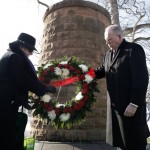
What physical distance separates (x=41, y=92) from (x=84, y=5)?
3568mm

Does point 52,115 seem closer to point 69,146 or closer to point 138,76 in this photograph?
point 69,146

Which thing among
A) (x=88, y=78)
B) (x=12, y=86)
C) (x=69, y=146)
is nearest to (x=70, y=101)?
(x=88, y=78)

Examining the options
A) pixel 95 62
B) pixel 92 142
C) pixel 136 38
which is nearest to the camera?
pixel 92 142

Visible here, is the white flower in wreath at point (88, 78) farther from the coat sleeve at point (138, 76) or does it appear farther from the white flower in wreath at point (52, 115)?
the coat sleeve at point (138, 76)

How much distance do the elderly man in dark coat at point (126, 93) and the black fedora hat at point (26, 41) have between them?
1.06 m

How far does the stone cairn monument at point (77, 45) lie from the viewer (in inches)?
191

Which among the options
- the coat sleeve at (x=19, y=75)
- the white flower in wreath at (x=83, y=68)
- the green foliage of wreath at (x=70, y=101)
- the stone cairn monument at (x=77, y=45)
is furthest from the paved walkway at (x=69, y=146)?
the coat sleeve at (x=19, y=75)

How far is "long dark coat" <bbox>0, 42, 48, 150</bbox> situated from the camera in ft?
9.03

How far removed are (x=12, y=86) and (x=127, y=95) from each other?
55.8 inches

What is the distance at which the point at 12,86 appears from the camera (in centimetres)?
284

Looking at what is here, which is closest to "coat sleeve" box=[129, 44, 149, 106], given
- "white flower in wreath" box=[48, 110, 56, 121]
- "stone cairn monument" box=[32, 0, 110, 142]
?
"white flower in wreath" box=[48, 110, 56, 121]

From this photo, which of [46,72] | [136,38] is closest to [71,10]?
[46,72]

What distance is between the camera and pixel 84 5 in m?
5.88

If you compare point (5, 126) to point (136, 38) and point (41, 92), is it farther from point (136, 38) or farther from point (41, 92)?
point (136, 38)
